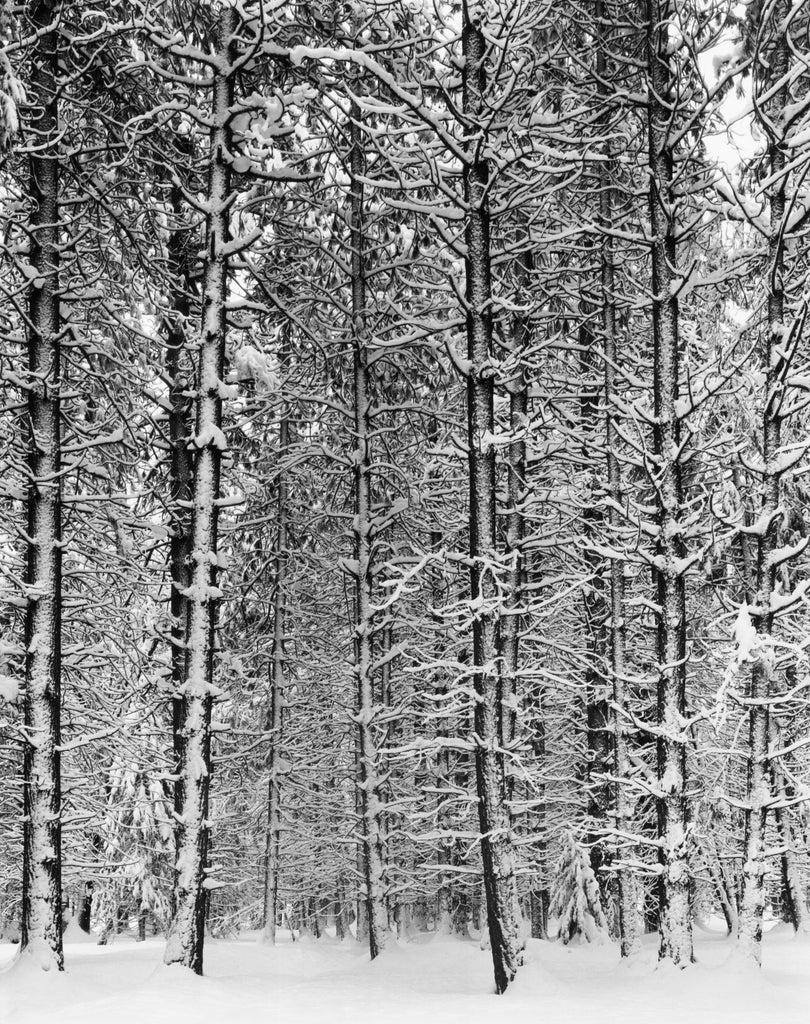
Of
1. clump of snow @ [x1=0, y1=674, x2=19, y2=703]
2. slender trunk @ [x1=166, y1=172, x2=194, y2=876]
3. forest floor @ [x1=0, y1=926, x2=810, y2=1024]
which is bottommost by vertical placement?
forest floor @ [x1=0, y1=926, x2=810, y2=1024]

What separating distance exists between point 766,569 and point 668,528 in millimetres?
1061

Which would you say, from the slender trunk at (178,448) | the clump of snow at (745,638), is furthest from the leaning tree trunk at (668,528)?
the slender trunk at (178,448)

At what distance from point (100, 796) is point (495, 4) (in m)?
12.7

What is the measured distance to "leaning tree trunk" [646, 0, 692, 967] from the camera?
A: 8.65 m

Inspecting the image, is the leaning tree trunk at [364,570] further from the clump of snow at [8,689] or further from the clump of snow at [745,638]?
the clump of snow at [745,638]

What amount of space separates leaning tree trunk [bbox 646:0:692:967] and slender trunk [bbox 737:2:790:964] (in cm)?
60

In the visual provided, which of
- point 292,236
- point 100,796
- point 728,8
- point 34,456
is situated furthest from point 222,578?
point 728,8

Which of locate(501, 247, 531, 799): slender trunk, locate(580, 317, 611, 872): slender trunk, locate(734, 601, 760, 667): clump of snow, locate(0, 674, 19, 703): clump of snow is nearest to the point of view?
locate(734, 601, 760, 667): clump of snow

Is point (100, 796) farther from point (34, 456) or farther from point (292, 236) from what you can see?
point (292, 236)

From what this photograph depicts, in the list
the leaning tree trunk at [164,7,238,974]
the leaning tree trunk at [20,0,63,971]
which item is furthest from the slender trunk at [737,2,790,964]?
the leaning tree trunk at [20,0,63,971]

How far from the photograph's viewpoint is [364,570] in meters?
13.5

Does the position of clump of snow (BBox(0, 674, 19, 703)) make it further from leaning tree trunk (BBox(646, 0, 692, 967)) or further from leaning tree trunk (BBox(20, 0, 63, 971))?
leaning tree trunk (BBox(646, 0, 692, 967))

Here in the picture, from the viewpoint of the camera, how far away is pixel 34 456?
10.0 m

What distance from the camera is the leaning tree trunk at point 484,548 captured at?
29.1 ft
